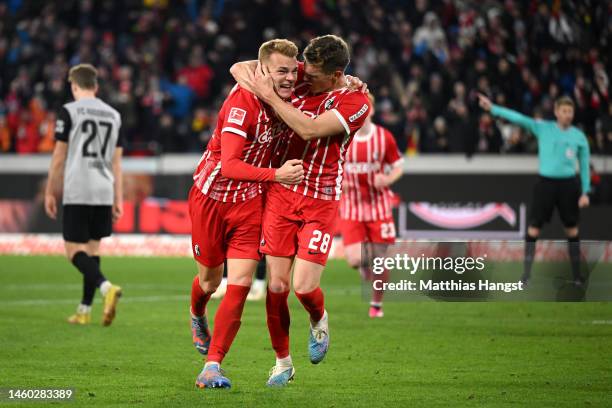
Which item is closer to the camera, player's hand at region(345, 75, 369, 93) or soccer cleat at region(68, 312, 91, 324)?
player's hand at region(345, 75, 369, 93)

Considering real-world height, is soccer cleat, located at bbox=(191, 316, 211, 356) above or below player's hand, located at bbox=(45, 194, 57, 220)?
below

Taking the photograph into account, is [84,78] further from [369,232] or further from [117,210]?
[369,232]

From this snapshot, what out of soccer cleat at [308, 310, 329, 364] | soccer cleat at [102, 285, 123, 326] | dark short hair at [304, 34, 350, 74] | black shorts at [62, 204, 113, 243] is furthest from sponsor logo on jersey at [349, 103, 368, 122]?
black shorts at [62, 204, 113, 243]

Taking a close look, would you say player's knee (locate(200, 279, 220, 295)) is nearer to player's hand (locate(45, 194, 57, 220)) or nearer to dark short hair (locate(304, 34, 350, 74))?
dark short hair (locate(304, 34, 350, 74))

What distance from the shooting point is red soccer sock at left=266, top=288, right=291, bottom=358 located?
684cm

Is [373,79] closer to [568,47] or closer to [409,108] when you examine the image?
[409,108]

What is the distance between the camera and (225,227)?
22.4 feet

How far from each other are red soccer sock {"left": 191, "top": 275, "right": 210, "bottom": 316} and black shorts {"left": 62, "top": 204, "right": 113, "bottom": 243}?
3.06 metres

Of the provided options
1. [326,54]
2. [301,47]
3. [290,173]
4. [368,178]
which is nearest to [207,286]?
[290,173]

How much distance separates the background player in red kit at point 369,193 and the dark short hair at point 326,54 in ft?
15.4

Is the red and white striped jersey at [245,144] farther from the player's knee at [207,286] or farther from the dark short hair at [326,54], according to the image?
the player's knee at [207,286]

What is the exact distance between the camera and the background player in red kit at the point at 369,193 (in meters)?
11.4

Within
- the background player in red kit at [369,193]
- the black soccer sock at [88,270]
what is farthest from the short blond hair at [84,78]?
the background player in red kit at [369,193]

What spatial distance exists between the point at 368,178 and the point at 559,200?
316 centimetres
